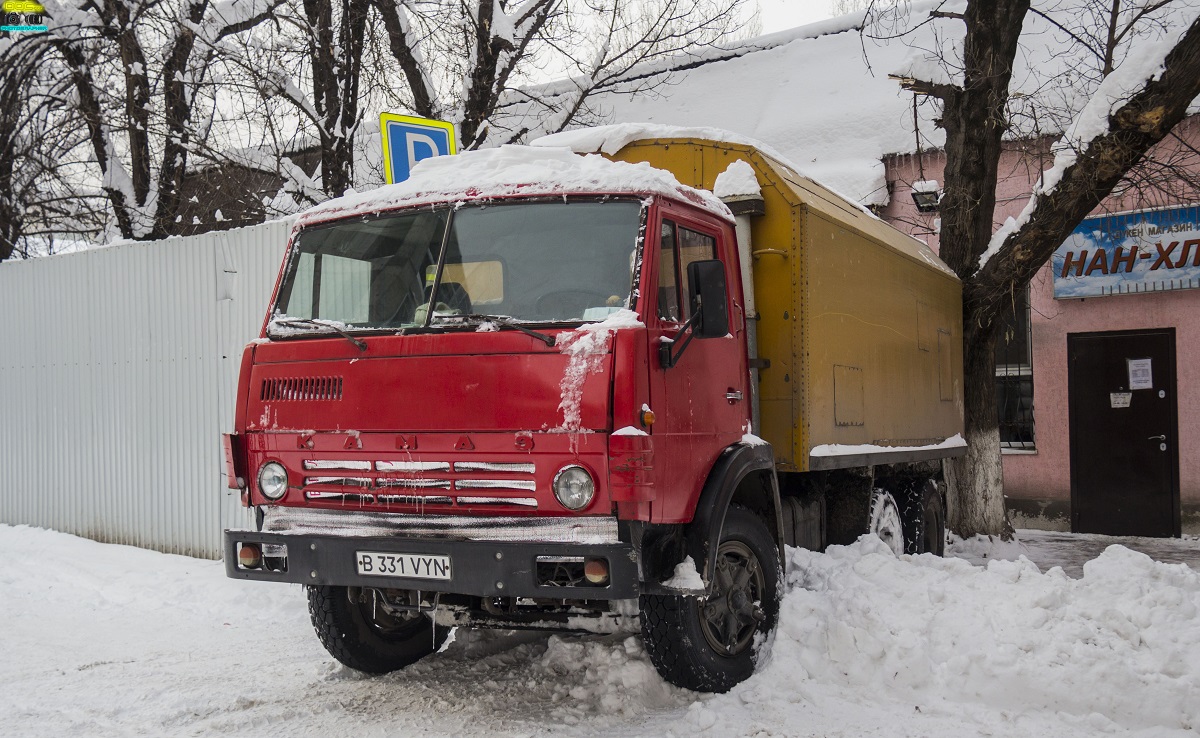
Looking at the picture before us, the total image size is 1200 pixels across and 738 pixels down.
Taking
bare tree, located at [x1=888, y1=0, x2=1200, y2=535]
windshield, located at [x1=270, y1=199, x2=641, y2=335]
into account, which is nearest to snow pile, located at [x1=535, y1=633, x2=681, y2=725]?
windshield, located at [x1=270, y1=199, x2=641, y2=335]

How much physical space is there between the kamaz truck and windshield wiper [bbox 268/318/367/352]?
2 centimetres

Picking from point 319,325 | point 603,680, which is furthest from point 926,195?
point 319,325

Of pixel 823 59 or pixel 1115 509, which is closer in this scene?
pixel 1115 509

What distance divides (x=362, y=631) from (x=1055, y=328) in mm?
9944

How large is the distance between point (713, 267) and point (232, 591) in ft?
16.6

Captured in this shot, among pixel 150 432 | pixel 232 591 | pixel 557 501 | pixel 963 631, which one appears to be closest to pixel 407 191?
pixel 557 501

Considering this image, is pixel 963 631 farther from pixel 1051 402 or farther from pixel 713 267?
pixel 1051 402

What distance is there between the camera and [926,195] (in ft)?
38.8

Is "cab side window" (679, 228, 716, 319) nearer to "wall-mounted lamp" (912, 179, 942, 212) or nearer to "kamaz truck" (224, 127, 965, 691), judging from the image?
"kamaz truck" (224, 127, 965, 691)

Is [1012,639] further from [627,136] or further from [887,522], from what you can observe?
[627,136]

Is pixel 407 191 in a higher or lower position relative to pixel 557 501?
higher

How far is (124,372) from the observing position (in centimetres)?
998

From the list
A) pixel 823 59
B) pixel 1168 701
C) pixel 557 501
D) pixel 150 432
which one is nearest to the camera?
pixel 557 501

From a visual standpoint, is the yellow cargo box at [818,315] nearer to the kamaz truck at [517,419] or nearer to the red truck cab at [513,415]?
the kamaz truck at [517,419]
